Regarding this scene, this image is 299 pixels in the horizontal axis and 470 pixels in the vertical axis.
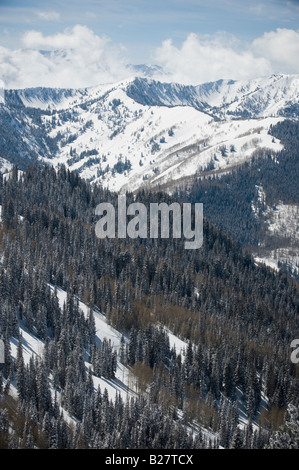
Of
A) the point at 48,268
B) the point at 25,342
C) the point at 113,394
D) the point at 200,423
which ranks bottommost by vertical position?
the point at 200,423

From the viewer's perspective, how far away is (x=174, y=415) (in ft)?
382

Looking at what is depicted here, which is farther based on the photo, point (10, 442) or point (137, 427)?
point (137, 427)

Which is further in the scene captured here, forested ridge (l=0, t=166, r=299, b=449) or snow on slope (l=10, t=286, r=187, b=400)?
snow on slope (l=10, t=286, r=187, b=400)

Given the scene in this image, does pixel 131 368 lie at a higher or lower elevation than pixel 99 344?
lower

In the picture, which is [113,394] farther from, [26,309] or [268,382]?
[268,382]

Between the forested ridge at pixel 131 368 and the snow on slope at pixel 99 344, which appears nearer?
the forested ridge at pixel 131 368

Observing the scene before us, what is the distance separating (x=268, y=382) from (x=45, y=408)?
80.1 meters

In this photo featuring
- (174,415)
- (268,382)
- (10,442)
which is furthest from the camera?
(268,382)

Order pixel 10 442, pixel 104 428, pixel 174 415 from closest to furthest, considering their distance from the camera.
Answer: pixel 10 442 → pixel 104 428 → pixel 174 415

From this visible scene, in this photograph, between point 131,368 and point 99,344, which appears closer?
point 131,368

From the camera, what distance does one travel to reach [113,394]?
399 ft

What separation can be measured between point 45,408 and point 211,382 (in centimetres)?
6097

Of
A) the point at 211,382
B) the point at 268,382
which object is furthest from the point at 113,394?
the point at 268,382

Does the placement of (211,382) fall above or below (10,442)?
below
